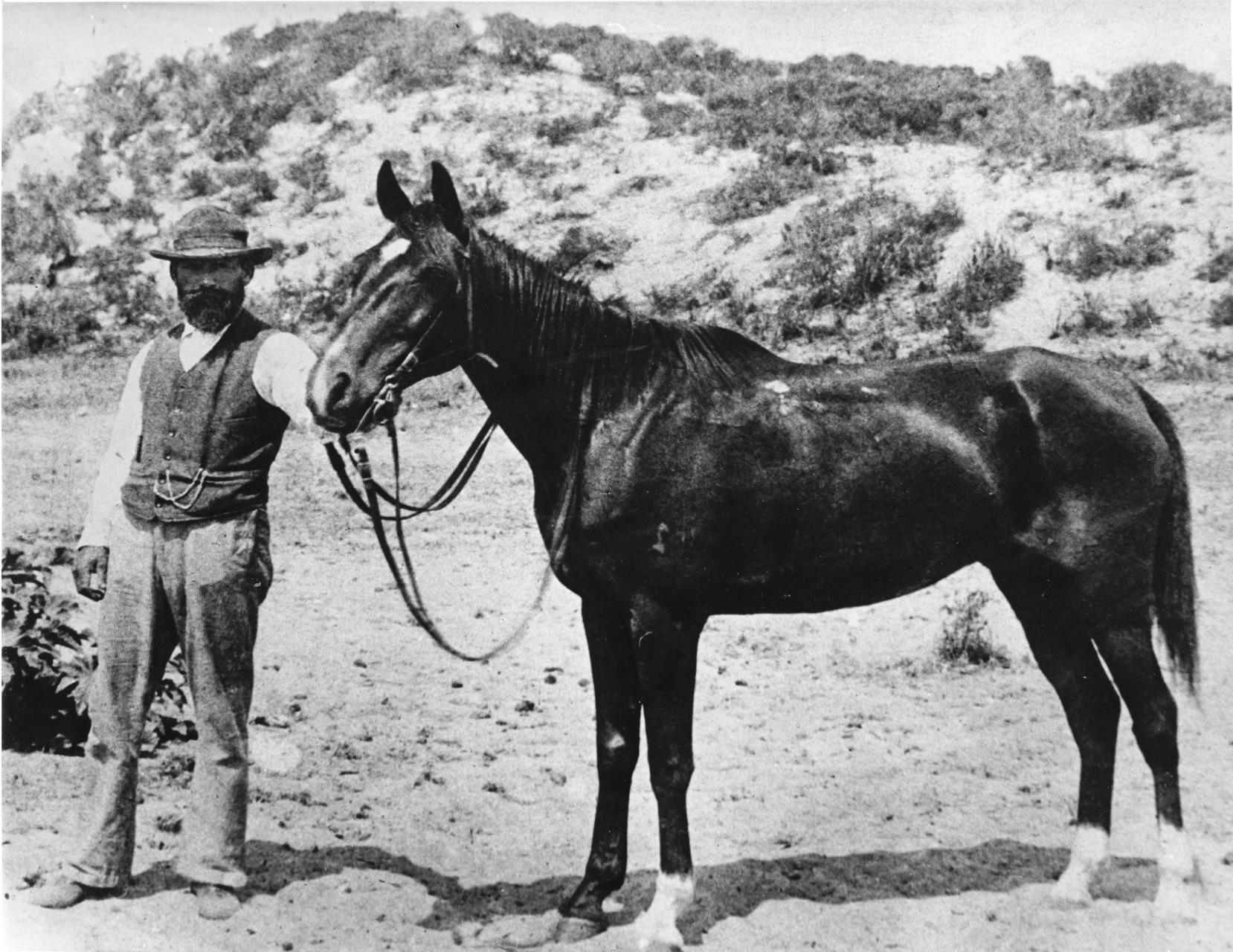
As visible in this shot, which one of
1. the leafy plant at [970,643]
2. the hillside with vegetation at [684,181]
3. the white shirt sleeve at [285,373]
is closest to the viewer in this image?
the white shirt sleeve at [285,373]

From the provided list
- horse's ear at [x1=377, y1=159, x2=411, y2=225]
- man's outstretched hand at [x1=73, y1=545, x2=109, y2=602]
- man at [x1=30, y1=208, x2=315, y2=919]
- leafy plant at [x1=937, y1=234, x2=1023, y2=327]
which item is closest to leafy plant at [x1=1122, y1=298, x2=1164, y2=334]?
leafy plant at [x1=937, y1=234, x2=1023, y2=327]

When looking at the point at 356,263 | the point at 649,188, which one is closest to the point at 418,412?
the point at 649,188

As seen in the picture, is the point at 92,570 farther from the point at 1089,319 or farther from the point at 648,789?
the point at 1089,319

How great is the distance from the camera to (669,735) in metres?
3.94

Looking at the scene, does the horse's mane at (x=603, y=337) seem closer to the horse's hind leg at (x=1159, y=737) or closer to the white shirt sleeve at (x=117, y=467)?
the white shirt sleeve at (x=117, y=467)

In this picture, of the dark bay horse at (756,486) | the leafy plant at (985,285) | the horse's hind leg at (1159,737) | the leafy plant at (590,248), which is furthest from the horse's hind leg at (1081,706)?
the leafy plant at (590,248)

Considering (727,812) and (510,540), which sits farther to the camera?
(510,540)

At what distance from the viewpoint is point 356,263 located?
3797 mm

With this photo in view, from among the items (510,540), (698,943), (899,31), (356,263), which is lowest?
(698,943)

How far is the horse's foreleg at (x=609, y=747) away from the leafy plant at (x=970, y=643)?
2.93 meters

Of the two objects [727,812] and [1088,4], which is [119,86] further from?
[727,812]

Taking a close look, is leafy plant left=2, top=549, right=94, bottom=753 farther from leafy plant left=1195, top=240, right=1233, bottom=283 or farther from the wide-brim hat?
leafy plant left=1195, top=240, right=1233, bottom=283

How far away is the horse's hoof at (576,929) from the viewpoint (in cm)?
399

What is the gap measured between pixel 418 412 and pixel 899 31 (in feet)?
17.4
